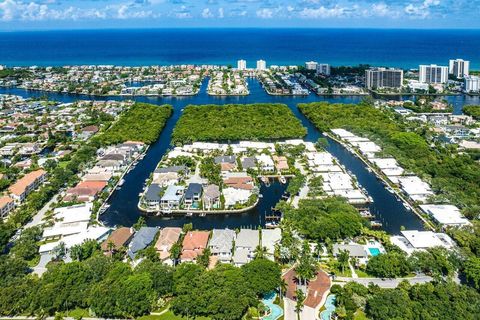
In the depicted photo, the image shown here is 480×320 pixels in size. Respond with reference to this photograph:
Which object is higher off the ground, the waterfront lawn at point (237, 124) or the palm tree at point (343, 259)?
the waterfront lawn at point (237, 124)

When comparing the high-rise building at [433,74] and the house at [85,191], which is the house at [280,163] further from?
the high-rise building at [433,74]

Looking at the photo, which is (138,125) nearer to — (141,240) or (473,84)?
(141,240)

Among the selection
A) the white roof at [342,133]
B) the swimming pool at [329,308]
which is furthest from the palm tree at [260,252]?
the white roof at [342,133]

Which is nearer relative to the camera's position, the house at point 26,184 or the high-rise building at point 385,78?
the house at point 26,184

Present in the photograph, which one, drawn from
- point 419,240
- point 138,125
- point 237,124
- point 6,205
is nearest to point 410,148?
point 419,240

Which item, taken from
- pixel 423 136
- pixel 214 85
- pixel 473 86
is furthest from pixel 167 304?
pixel 473 86

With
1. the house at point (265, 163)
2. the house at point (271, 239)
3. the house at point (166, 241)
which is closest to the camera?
the house at point (166, 241)

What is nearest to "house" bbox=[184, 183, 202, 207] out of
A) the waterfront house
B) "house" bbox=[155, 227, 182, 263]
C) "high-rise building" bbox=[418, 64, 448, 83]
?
the waterfront house
